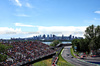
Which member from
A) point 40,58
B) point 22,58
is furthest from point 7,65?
point 40,58

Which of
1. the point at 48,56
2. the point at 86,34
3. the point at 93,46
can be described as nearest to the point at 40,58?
the point at 48,56

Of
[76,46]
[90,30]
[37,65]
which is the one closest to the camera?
[37,65]

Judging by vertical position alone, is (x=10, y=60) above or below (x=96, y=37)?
below

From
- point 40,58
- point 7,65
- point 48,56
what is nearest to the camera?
point 7,65

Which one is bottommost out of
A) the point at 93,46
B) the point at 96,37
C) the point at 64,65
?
the point at 64,65

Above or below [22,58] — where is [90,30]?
above

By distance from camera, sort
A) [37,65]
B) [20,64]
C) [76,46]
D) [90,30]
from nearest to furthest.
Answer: [20,64]
[37,65]
[90,30]
[76,46]

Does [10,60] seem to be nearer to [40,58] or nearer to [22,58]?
[22,58]

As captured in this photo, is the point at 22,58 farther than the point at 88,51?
No

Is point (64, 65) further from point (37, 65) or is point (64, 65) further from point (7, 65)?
point (7, 65)
